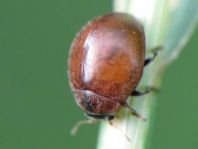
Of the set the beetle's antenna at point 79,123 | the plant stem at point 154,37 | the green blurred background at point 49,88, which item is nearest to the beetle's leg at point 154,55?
the plant stem at point 154,37

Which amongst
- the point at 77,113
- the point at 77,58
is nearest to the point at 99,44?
the point at 77,58

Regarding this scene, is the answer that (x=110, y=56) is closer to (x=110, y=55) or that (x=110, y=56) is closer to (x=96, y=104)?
(x=110, y=55)

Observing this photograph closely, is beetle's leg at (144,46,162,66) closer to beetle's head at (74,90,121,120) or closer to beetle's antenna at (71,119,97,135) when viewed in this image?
beetle's head at (74,90,121,120)

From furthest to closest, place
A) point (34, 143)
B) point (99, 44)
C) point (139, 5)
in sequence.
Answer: point (34, 143), point (99, 44), point (139, 5)

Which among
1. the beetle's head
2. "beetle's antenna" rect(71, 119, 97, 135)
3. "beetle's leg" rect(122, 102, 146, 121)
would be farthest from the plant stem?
"beetle's antenna" rect(71, 119, 97, 135)

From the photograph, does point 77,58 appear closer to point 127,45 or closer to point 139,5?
point 127,45

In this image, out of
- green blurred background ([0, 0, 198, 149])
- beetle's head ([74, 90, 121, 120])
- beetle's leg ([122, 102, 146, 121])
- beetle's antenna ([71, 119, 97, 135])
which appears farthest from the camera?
A: green blurred background ([0, 0, 198, 149])

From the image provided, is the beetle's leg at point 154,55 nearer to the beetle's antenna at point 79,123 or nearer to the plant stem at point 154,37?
the plant stem at point 154,37

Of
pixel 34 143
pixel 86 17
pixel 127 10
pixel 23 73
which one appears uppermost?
pixel 127 10
